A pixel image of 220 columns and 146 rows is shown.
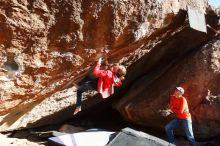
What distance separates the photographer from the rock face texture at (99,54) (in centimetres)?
699

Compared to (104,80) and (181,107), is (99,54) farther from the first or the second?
(181,107)

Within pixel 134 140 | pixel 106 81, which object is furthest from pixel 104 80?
pixel 134 140

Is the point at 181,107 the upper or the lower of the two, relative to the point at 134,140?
upper

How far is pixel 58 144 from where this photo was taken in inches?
318

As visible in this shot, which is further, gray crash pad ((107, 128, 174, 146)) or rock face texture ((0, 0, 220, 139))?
gray crash pad ((107, 128, 174, 146))

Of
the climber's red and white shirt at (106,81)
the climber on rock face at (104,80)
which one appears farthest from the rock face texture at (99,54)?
the climber's red and white shirt at (106,81)

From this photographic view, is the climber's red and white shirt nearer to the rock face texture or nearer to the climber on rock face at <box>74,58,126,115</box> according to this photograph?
the climber on rock face at <box>74,58,126,115</box>

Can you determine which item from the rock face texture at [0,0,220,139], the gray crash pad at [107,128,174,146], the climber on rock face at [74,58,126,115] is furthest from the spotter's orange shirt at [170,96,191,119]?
the rock face texture at [0,0,220,139]

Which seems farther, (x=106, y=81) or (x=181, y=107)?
(x=106, y=81)

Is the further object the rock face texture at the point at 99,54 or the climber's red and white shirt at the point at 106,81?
the climber's red and white shirt at the point at 106,81

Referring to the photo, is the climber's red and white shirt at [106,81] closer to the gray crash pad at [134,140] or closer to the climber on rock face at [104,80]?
the climber on rock face at [104,80]

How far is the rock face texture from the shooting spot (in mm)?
6988

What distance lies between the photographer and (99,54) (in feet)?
26.1

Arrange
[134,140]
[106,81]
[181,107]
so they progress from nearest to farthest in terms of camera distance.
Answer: [134,140]
[181,107]
[106,81]
